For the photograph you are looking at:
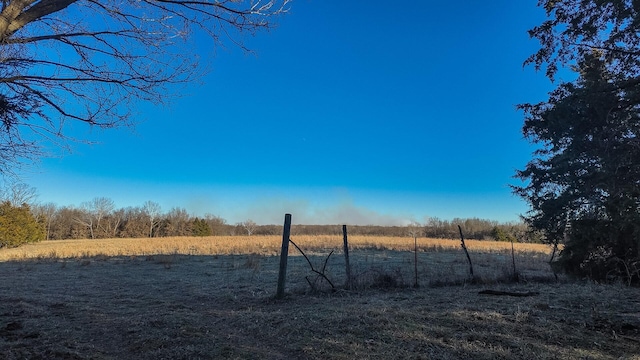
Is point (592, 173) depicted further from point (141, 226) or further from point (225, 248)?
point (141, 226)

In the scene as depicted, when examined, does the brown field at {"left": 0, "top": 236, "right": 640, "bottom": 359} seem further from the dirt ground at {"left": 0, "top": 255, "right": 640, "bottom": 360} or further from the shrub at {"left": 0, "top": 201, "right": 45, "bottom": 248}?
the shrub at {"left": 0, "top": 201, "right": 45, "bottom": 248}

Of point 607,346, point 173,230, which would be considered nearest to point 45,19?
point 607,346

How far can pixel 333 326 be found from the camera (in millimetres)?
5152

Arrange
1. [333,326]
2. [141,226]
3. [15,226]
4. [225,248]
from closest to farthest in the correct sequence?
[333,326] < [225,248] < [15,226] < [141,226]

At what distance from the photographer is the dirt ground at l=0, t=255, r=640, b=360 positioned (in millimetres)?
4203

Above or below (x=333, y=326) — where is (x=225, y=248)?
above

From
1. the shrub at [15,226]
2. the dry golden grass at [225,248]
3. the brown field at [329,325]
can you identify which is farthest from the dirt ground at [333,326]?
the shrub at [15,226]

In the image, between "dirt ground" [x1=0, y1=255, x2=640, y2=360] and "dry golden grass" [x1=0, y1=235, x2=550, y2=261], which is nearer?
"dirt ground" [x1=0, y1=255, x2=640, y2=360]

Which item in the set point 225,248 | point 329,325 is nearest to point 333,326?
point 329,325

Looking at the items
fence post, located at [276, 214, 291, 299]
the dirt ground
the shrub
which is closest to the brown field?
the dirt ground

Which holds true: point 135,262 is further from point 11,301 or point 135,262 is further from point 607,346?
point 607,346

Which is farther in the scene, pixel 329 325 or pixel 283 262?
pixel 283 262

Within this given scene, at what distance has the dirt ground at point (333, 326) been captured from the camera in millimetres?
4203

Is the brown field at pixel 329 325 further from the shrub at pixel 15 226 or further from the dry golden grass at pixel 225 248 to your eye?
the shrub at pixel 15 226
